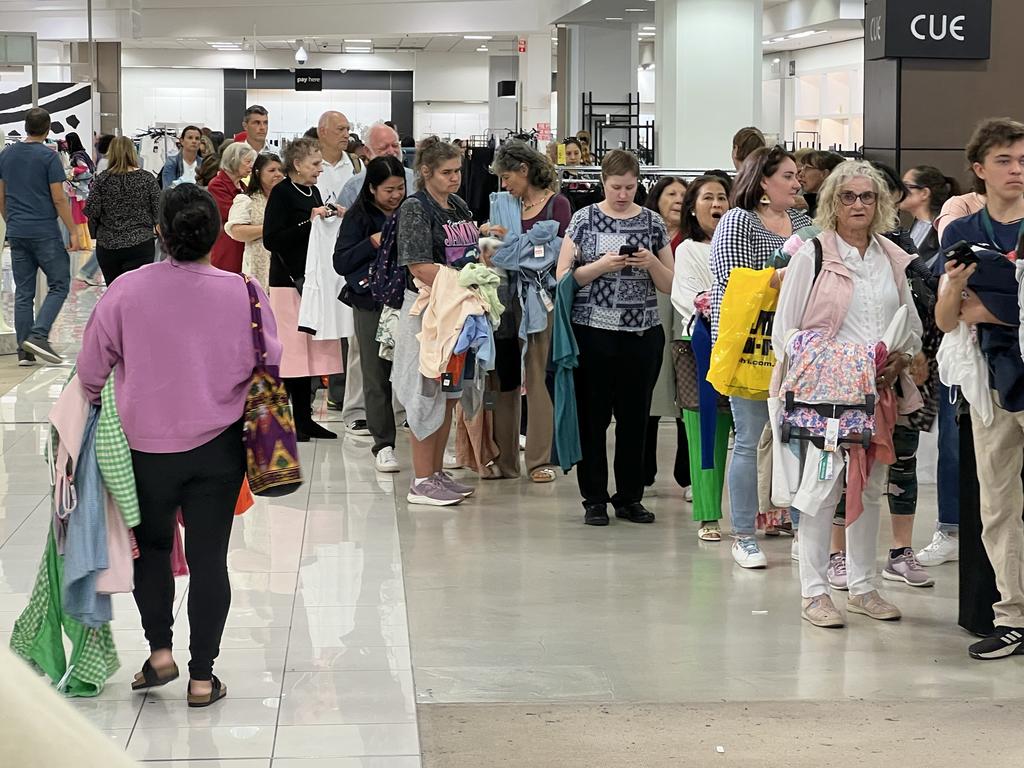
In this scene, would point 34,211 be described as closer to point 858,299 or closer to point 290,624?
point 290,624

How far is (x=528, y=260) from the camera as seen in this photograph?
635cm

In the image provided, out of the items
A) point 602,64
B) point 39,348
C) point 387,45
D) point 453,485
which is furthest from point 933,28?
point 387,45

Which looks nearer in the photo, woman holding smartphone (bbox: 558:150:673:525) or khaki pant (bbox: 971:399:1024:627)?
khaki pant (bbox: 971:399:1024:627)

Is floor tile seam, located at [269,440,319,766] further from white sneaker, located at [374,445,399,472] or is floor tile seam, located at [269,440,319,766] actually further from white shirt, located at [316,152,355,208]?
white shirt, located at [316,152,355,208]

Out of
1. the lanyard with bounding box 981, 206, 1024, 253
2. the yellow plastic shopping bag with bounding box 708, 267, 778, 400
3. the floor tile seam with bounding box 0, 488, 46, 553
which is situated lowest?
the floor tile seam with bounding box 0, 488, 46, 553

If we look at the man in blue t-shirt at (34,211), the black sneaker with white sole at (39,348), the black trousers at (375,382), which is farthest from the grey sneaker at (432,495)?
the black sneaker with white sole at (39,348)

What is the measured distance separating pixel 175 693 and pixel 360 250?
343 centimetres

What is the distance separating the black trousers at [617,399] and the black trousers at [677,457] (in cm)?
53

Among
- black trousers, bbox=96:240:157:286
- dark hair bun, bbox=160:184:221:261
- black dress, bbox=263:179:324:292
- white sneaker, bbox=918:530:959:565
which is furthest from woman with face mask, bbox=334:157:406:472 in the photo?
dark hair bun, bbox=160:184:221:261

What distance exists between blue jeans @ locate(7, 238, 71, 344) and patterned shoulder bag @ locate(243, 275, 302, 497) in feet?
23.6

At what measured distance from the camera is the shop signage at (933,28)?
6.58 metres

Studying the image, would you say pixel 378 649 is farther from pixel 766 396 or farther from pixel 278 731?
pixel 766 396

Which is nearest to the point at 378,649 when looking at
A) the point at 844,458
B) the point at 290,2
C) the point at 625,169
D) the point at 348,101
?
the point at 844,458

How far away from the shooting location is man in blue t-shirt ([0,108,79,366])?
33.0ft
